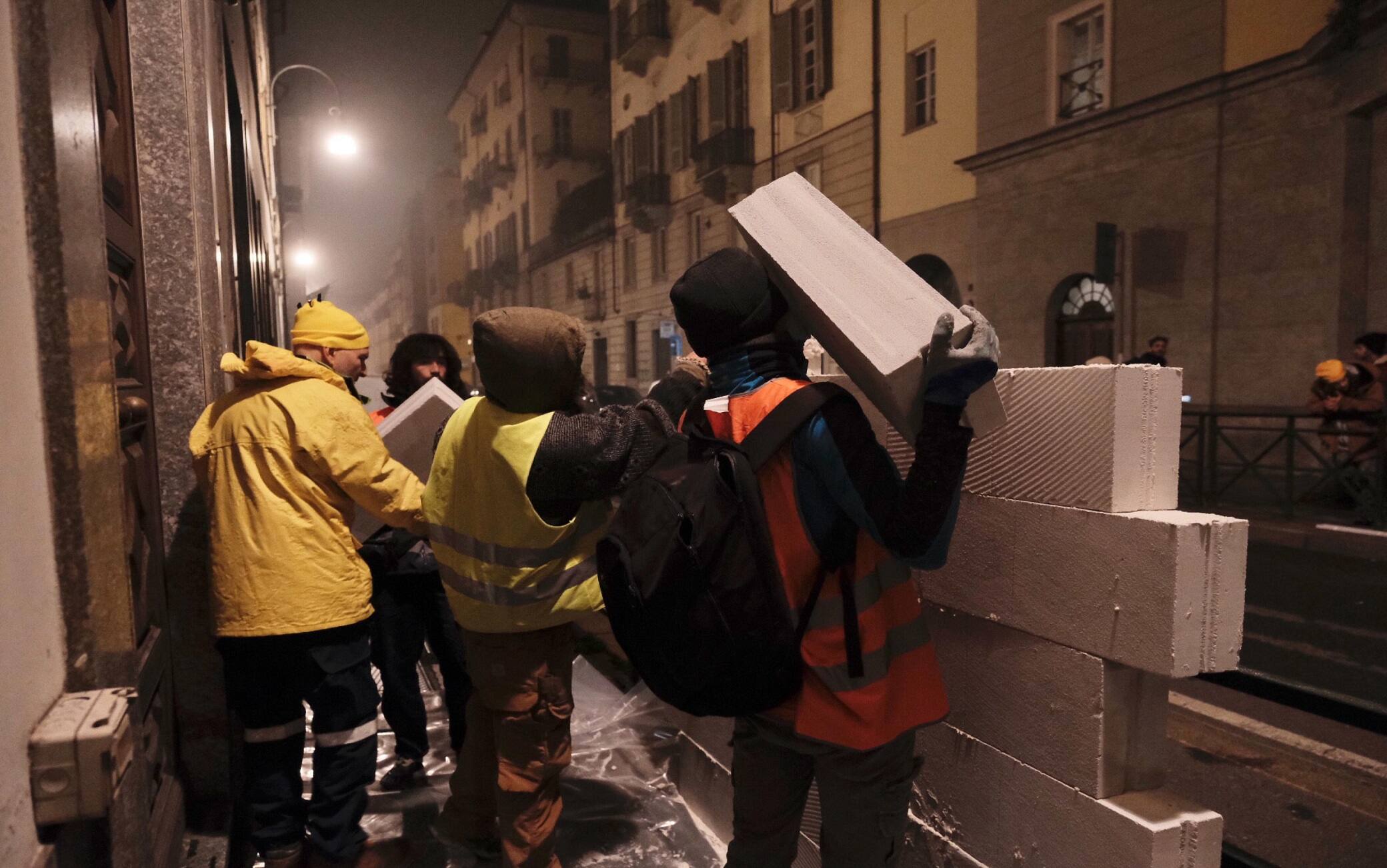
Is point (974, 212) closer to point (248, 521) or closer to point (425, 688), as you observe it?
point (425, 688)

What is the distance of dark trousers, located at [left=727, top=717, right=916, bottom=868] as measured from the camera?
176 centimetres

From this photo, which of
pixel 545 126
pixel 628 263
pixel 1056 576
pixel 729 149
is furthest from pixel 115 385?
pixel 545 126

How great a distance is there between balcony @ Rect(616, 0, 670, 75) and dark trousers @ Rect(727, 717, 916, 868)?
87.4 feet

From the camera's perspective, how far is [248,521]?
2.65 metres

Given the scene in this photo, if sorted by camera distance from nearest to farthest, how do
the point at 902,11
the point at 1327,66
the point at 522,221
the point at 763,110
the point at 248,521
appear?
the point at 248,521
the point at 1327,66
the point at 902,11
the point at 763,110
the point at 522,221

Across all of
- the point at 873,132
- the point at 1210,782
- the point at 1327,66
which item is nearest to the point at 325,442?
the point at 1210,782

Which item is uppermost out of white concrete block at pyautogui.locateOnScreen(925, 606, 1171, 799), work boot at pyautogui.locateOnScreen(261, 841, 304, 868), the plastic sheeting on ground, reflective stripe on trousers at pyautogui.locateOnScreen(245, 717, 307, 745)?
white concrete block at pyautogui.locateOnScreen(925, 606, 1171, 799)

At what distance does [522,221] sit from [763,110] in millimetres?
22055

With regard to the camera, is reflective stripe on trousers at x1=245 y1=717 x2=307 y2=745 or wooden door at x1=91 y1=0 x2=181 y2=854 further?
reflective stripe on trousers at x1=245 y1=717 x2=307 y2=745

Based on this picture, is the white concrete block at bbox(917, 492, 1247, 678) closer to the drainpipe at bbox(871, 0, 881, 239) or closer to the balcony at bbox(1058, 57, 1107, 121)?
the balcony at bbox(1058, 57, 1107, 121)

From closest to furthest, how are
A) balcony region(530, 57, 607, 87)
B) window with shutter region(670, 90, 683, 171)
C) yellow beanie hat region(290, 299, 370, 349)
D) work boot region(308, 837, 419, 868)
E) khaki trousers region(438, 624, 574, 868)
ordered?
khaki trousers region(438, 624, 574, 868) → work boot region(308, 837, 419, 868) → yellow beanie hat region(290, 299, 370, 349) → window with shutter region(670, 90, 683, 171) → balcony region(530, 57, 607, 87)

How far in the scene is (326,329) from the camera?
320 centimetres

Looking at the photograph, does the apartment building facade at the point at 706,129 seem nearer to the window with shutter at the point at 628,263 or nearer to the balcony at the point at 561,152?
the window with shutter at the point at 628,263

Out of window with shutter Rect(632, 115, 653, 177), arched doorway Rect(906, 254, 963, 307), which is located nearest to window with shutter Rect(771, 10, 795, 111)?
arched doorway Rect(906, 254, 963, 307)
